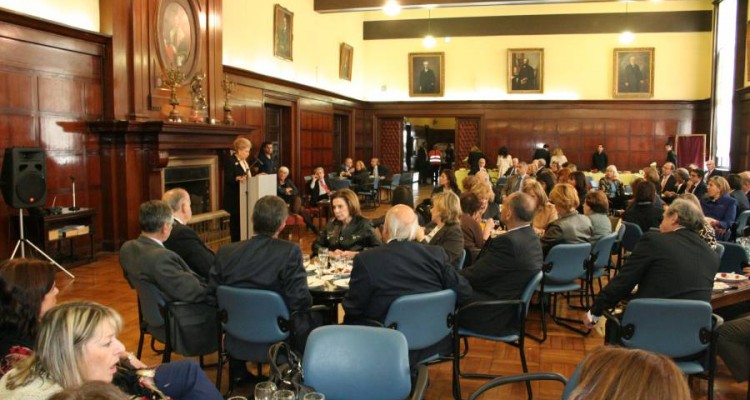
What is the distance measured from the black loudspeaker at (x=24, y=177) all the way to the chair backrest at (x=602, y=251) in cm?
607

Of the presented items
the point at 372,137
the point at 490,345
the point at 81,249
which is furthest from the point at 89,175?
the point at 372,137

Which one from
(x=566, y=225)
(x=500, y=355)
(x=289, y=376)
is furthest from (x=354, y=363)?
(x=566, y=225)

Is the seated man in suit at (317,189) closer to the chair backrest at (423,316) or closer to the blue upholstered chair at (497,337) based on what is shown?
the blue upholstered chair at (497,337)

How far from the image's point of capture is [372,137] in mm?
20094

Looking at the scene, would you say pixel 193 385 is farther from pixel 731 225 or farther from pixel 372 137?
pixel 372 137

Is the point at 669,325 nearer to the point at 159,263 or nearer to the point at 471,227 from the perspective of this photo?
the point at 471,227

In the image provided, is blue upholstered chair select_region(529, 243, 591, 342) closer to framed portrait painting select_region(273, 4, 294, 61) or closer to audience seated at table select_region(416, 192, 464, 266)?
audience seated at table select_region(416, 192, 464, 266)

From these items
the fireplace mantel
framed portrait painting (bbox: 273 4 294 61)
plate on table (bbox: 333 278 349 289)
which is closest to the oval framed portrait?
the fireplace mantel

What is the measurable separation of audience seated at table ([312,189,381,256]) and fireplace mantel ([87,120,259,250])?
14.3 feet

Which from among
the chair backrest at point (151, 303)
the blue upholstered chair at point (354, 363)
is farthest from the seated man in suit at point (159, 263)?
the blue upholstered chair at point (354, 363)

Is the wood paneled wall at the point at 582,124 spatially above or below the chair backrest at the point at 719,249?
above

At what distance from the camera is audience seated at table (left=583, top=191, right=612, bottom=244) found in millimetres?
6152

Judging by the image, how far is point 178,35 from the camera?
9.84 m

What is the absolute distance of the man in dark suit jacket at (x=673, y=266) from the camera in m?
3.59
